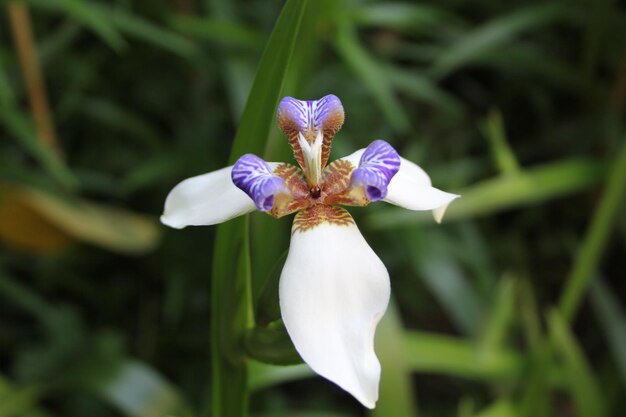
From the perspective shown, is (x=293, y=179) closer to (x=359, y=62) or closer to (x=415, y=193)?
(x=415, y=193)

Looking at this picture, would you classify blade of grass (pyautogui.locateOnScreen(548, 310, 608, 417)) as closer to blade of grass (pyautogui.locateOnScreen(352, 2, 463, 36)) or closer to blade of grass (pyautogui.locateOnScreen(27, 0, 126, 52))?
blade of grass (pyautogui.locateOnScreen(352, 2, 463, 36))

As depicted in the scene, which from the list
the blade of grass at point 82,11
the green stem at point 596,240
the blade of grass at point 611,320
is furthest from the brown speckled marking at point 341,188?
the blade of grass at point 611,320

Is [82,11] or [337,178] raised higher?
[82,11]

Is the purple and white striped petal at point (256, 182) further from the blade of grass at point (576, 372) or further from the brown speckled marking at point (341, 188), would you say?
the blade of grass at point (576, 372)

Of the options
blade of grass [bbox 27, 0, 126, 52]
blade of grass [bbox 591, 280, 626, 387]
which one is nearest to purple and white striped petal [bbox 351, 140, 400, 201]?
blade of grass [bbox 27, 0, 126, 52]

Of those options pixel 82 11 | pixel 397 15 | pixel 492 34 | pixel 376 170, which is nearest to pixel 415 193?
pixel 376 170
